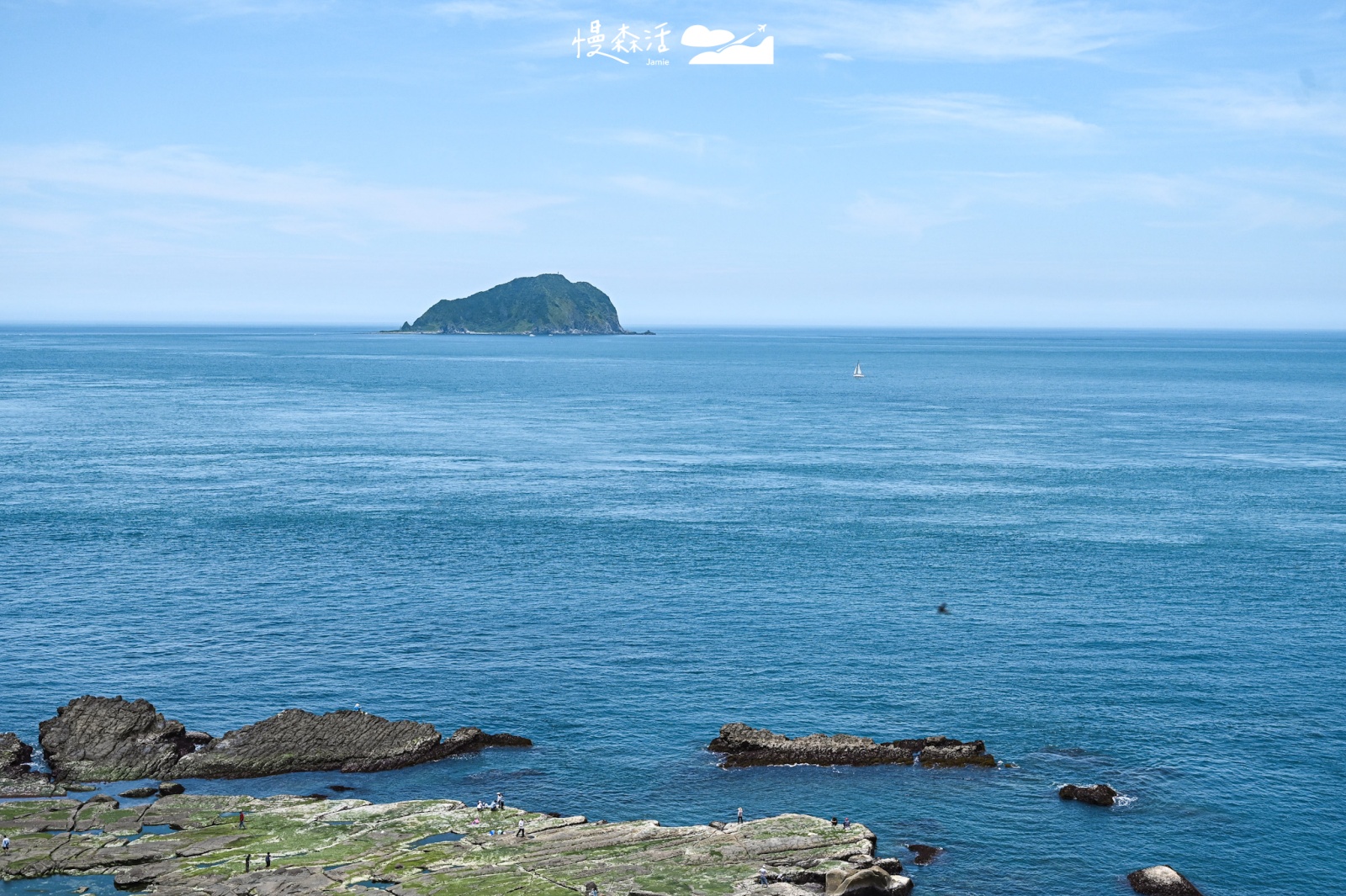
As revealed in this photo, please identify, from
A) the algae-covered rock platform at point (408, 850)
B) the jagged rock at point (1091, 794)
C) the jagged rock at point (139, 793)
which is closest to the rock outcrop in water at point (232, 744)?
the jagged rock at point (139, 793)

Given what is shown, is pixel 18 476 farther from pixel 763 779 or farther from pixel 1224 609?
pixel 1224 609

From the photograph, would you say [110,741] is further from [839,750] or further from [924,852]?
[924,852]

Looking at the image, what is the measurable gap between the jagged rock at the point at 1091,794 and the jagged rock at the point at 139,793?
54369mm

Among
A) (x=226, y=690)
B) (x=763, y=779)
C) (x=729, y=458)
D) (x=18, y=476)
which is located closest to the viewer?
(x=763, y=779)

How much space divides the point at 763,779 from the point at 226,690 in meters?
40.2

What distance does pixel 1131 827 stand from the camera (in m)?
64.8

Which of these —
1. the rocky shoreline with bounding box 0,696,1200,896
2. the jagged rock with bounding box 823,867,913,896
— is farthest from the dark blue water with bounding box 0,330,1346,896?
the jagged rock with bounding box 823,867,913,896

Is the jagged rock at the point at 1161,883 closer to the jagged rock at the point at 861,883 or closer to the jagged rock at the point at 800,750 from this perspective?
the jagged rock at the point at 861,883

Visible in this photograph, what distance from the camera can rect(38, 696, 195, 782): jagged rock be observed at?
2751 inches

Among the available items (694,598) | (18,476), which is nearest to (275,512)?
(18,476)

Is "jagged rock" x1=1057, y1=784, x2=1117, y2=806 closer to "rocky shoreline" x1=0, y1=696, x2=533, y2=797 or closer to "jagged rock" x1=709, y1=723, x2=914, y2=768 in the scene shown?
"jagged rock" x1=709, y1=723, x2=914, y2=768

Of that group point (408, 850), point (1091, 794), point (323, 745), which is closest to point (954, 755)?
point (1091, 794)

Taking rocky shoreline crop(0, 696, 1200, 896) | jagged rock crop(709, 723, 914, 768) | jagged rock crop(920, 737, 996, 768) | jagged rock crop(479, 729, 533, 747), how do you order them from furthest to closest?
jagged rock crop(479, 729, 533, 747)
jagged rock crop(709, 723, 914, 768)
jagged rock crop(920, 737, 996, 768)
rocky shoreline crop(0, 696, 1200, 896)

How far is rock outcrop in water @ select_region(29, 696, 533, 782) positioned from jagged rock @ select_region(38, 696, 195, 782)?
0.05 metres
